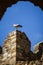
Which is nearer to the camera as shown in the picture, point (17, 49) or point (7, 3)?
point (7, 3)

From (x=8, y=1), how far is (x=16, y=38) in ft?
18.4

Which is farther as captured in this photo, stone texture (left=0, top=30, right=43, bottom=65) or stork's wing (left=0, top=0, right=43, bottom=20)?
stone texture (left=0, top=30, right=43, bottom=65)

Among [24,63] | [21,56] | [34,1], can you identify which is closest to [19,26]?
[21,56]

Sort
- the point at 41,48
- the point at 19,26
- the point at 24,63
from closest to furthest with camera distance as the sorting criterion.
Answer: the point at 24,63 → the point at 41,48 → the point at 19,26

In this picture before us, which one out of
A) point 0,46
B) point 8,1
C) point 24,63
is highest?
point 0,46

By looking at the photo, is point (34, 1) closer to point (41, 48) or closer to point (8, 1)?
point (8, 1)

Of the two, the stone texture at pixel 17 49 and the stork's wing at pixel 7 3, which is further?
the stone texture at pixel 17 49

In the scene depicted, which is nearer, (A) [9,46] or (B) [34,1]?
(B) [34,1]

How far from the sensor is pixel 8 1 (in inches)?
399

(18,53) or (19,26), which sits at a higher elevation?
(19,26)

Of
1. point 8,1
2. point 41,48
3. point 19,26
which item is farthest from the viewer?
point 19,26

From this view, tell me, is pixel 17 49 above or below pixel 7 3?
above

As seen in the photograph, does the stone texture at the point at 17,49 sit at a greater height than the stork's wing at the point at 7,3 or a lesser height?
greater

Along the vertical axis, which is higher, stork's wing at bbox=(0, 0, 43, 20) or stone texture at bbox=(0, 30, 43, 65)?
stone texture at bbox=(0, 30, 43, 65)
